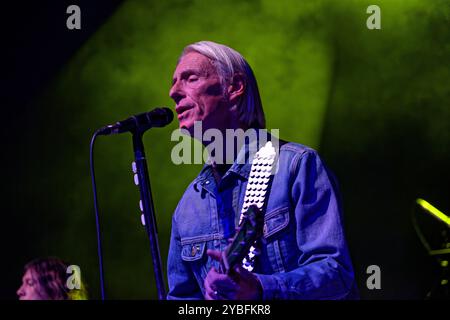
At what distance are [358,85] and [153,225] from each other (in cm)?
151

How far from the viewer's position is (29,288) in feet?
13.6

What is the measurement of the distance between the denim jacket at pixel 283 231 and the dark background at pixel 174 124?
0.50 metres

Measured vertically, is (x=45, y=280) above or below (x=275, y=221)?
below

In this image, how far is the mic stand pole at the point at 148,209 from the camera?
9.96 feet

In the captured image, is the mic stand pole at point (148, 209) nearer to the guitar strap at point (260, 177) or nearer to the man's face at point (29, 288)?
the guitar strap at point (260, 177)

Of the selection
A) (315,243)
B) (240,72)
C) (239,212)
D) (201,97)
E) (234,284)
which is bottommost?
(234,284)

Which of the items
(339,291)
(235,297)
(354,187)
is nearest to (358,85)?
(354,187)

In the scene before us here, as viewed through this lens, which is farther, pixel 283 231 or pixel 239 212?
pixel 239 212

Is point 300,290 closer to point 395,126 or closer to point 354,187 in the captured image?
point 354,187

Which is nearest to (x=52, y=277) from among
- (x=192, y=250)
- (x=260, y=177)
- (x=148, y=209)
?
(x=192, y=250)

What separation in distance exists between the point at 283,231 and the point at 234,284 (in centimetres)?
43

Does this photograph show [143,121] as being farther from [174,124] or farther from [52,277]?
[52,277]

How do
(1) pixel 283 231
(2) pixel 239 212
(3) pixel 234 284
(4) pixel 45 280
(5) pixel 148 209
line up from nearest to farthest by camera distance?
(3) pixel 234 284 → (5) pixel 148 209 → (1) pixel 283 231 → (2) pixel 239 212 → (4) pixel 45 280
